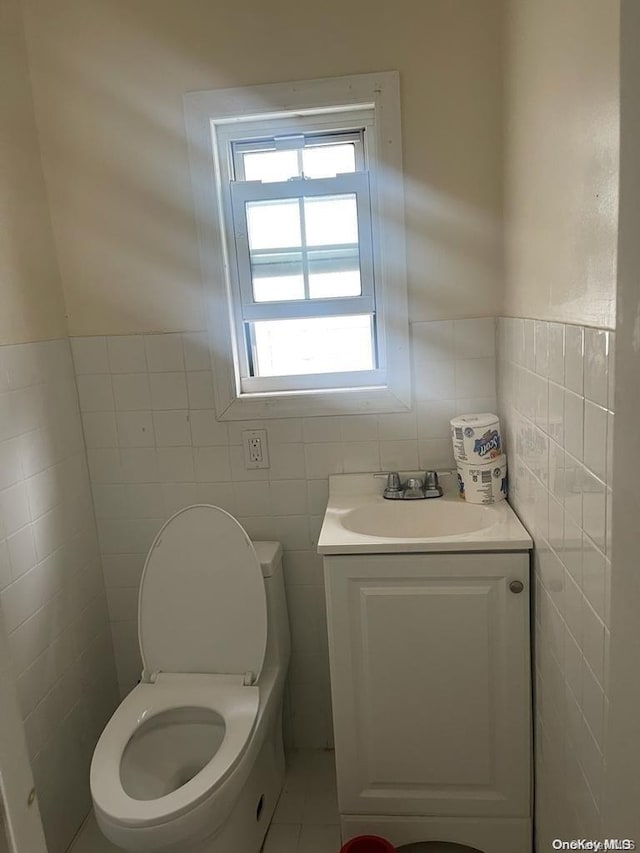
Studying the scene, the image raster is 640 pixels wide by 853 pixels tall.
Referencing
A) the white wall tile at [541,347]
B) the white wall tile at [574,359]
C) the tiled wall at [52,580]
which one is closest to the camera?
the white wall tile at [574,359]

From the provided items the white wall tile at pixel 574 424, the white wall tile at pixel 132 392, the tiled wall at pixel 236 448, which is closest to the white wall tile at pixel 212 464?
the tiled wall at pixel 236 448

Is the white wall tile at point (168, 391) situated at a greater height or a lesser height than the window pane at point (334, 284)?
lesser

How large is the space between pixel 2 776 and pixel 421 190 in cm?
167

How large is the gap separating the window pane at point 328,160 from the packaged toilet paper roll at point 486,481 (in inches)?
38.5

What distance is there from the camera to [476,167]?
172 cm

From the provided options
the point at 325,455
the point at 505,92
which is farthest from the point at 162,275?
the point at 505,92

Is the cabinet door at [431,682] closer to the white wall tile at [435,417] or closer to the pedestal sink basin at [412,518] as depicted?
the pedestal sink basin at [412,518]

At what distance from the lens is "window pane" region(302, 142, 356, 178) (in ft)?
6.12

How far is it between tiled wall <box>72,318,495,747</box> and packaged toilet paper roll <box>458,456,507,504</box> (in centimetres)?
17

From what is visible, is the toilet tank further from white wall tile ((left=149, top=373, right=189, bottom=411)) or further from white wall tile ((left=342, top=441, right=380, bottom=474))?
white wall tile ((left=149, top=373, right=189, bottom=411))

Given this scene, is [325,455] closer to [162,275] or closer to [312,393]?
[312,393]

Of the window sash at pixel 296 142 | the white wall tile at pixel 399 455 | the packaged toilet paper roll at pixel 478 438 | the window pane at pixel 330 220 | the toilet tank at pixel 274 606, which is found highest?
the window sash at pixel 296 142

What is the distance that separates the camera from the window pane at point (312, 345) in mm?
1960

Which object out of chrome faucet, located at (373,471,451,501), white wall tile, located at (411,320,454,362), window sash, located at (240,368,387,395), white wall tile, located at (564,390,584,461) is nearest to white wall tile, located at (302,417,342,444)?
window sash, located at (240,368,387,395)
